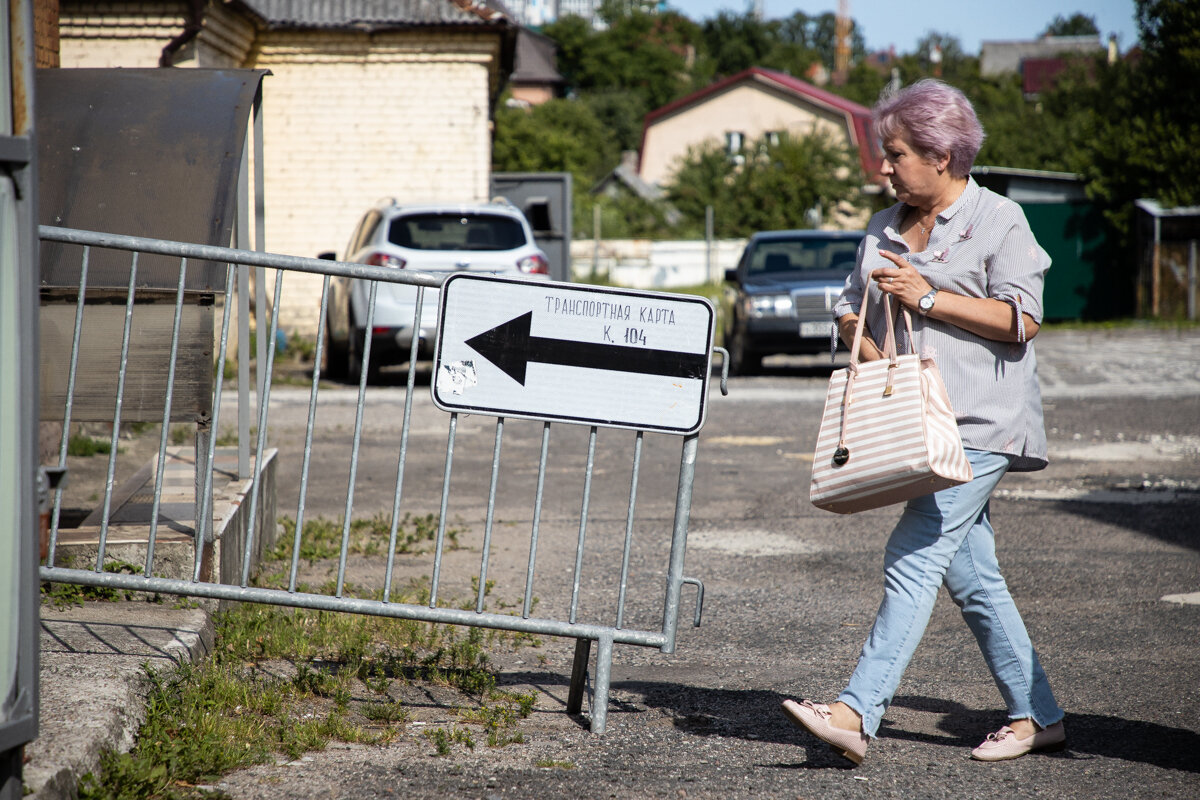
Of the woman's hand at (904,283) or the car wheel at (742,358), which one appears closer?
the woman's hand at (904,283)

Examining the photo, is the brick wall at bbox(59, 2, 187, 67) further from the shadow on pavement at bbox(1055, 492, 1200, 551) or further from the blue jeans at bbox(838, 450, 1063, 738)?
the blue jeans at bbox(838, 450, 1063, 738)

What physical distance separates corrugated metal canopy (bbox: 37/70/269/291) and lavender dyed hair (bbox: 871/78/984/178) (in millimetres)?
2351

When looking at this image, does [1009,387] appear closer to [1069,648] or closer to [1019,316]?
[1019,316]

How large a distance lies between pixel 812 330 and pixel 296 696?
1120cm

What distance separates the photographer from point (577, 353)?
11.9 ft

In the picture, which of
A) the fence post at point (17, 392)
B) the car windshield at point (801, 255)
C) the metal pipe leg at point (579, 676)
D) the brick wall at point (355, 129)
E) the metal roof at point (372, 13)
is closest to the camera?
the fence post at point (17, 392)

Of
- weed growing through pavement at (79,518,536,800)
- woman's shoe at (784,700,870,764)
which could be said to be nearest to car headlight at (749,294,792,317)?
weed growing through pavement at (79,518,536,800)

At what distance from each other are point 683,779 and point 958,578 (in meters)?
0.96

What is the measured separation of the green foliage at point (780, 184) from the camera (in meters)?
41.9

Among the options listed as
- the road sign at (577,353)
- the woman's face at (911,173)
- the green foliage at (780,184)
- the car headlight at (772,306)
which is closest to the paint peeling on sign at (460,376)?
the road sign at (577,353)

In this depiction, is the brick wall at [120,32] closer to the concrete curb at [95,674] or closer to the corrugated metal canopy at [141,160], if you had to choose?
the corrugated metal canopy at [141,160]

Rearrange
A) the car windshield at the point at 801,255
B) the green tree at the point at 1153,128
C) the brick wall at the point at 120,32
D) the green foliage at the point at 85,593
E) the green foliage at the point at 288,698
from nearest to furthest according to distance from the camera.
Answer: the green foliage at the point at 288,698
the green foliage at the point at 85,593
the brick wall at the point at 120,32
the car windshield at the point at 801,255
the green tree at the point at 1153,128

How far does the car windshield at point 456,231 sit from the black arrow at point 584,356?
960 centimetres

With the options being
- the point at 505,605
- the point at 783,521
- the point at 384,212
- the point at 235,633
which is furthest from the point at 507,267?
the point at 235,633
